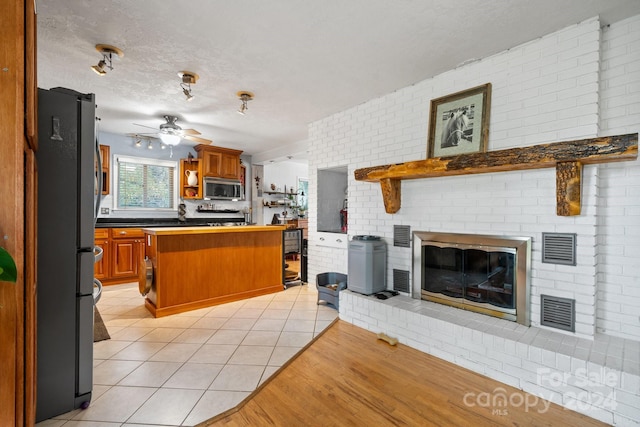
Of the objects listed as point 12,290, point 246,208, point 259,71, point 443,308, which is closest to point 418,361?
point 443,308

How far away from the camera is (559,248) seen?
224 cm

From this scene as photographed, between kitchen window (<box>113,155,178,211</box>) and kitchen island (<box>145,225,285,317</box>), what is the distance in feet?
7.72

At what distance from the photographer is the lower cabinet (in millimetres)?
4648

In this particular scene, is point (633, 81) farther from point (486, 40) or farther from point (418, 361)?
point (418, 361)

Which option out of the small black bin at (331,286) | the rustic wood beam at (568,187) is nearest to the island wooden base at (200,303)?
the small black bin at (331,286)

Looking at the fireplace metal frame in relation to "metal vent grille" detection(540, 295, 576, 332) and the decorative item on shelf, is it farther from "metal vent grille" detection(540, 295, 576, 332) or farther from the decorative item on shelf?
the decorative item on shelf

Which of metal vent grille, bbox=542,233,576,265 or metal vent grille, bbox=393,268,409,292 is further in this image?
metal vent grille, bbox=393,268,409,292

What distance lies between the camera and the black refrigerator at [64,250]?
168 centimetres

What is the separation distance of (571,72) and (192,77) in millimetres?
3325

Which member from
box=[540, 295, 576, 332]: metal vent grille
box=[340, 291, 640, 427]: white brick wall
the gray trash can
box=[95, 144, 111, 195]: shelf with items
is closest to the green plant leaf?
box=[340, 291, 640, 427]: white brick wall

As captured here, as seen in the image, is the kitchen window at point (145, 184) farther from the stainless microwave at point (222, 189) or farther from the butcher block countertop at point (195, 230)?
the butcher block countertop at point (195, 230)

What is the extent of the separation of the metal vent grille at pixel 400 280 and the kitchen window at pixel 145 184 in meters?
4.67

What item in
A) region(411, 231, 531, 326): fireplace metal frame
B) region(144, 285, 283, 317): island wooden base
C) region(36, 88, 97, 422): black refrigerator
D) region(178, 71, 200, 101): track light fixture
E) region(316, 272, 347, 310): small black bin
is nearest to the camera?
region(36, 88, 97, 422): black refrigerator

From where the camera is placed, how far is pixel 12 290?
3.07 ft
